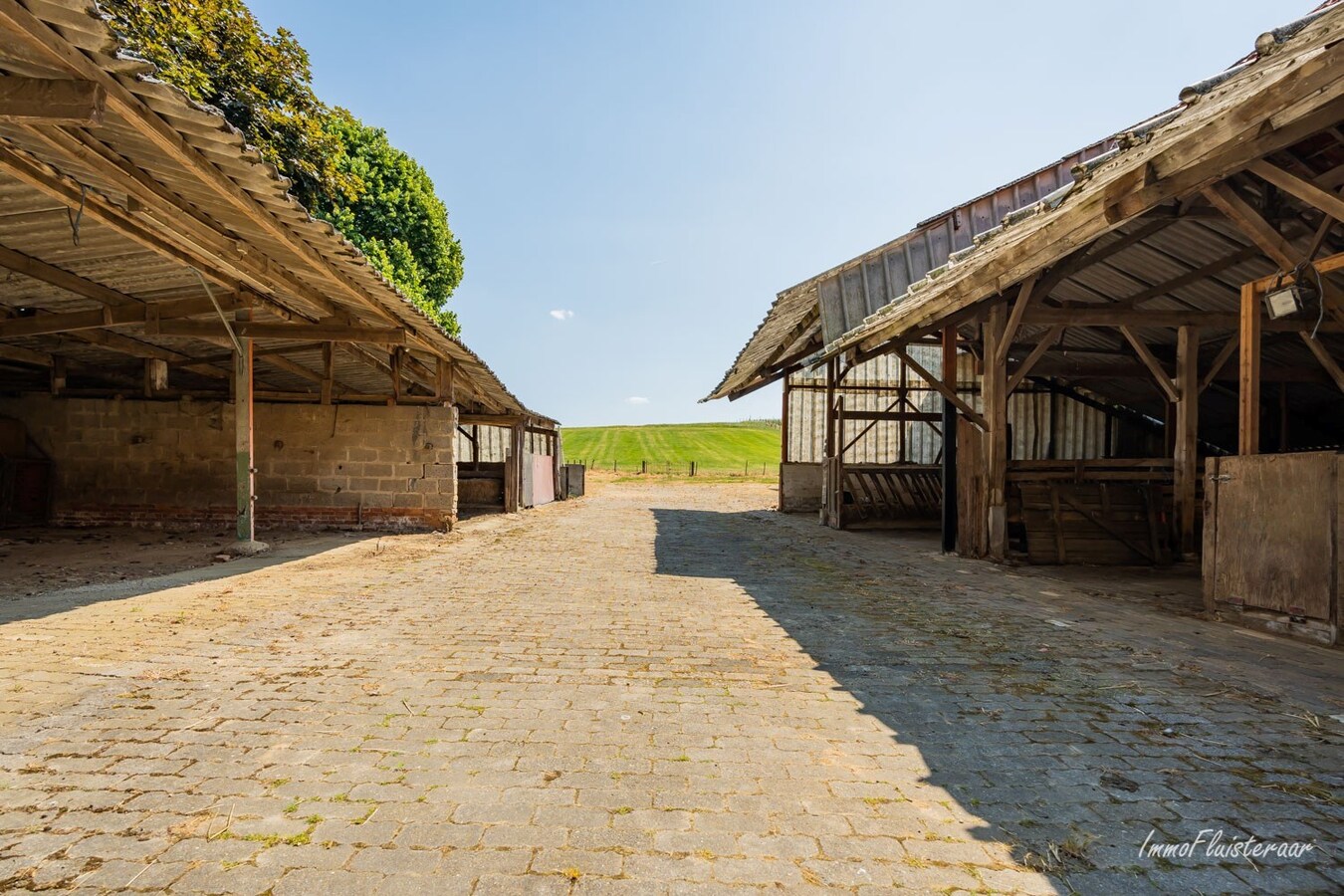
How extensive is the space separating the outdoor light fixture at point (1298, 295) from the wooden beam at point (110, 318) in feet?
36.5

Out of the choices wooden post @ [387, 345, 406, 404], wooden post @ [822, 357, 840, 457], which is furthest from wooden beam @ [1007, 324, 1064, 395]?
wooden post @ [387, 345, 406, 404]

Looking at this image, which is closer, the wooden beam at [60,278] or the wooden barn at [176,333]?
the wooden barn at [176,333]

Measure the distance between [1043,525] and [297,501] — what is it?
41.0 feet

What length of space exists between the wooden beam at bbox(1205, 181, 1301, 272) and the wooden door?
5.19 feet

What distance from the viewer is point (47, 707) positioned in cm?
321

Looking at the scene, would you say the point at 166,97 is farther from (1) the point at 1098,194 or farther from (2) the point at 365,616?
(1) the point at 1098,194

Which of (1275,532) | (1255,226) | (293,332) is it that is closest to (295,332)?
(293,332)

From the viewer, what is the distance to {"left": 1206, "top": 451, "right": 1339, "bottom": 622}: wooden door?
4.61m

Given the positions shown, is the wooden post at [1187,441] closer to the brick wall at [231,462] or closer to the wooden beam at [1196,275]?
the wooden beam at [1196,275]

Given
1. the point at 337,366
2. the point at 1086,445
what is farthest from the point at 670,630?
the point at 1086,445

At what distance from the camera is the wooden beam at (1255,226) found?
16.3 feet

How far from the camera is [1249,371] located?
210 inches

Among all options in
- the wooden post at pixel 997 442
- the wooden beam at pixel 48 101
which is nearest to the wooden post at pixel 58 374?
the wooden beam at pixel 48 101

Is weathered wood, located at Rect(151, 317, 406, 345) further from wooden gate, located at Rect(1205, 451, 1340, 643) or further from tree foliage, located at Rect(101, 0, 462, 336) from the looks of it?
wooden gate, located at Rect(1205, 451, 1340, 643)
